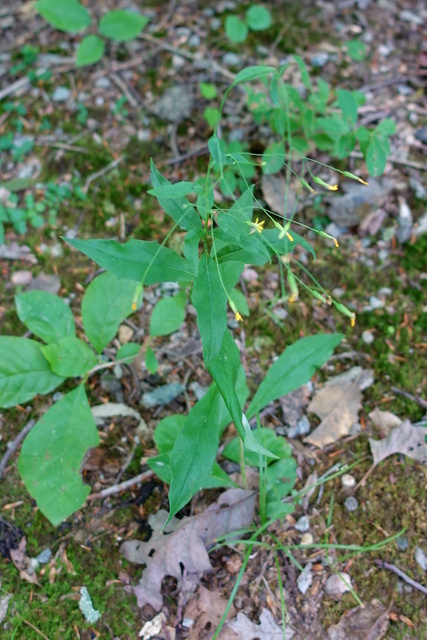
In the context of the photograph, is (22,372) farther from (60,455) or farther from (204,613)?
(204,613)

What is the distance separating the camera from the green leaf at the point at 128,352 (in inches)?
107

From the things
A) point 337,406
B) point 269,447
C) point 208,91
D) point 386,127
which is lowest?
point 337,406

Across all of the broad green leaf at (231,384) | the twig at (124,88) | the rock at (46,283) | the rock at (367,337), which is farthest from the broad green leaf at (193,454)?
the twig at (124,88)

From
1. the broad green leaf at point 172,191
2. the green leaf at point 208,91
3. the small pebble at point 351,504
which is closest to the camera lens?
the broad green leaf at point 172,191

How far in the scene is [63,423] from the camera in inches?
98.5

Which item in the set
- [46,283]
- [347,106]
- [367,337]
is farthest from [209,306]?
[347,106]

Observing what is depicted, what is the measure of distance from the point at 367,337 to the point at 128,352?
1.26m

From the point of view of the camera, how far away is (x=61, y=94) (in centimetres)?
367

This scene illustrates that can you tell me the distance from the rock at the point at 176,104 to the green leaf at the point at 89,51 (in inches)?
19.8

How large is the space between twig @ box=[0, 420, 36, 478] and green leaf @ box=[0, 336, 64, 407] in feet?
0.74

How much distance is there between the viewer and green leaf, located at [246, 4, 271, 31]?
3.64 meters

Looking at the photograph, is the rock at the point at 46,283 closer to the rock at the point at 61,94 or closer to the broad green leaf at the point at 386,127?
the rock at the point at 61,94

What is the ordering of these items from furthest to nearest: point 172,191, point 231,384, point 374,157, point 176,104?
Answer: point 176,104 → point 374,157 → point 231,384 → point 172,191

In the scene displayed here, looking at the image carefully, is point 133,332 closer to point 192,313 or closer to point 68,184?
point 192,313
